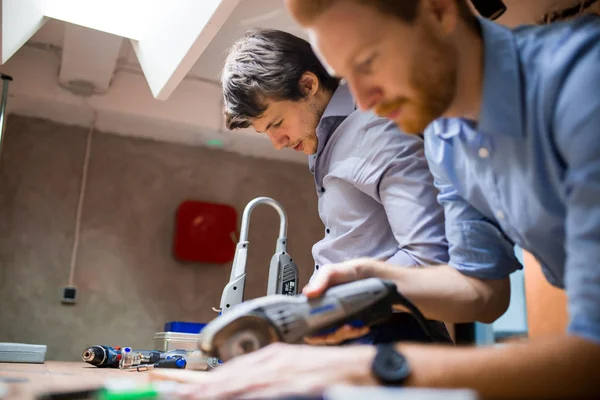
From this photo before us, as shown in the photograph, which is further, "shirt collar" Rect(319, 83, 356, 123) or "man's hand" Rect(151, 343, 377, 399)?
"shirt collar" Rect(319, 83, 356, 123)

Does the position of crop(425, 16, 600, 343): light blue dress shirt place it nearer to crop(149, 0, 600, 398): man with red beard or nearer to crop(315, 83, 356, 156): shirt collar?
crop(149, 0, 600, 398): man with red beard

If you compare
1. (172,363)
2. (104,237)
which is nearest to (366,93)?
(172,363)

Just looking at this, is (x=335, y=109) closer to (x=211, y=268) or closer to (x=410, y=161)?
(x=410, y=161)

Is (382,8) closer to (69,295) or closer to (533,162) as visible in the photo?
(533,162)

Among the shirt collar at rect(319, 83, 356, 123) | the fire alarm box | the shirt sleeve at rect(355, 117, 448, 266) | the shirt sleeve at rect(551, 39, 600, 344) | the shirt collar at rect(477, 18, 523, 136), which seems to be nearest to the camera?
the shirt sleeve at rect(551, 39, 600, 344)

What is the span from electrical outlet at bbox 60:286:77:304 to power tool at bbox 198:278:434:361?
2.51 meters

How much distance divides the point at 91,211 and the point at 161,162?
21.2 inches

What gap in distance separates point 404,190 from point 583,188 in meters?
0.59

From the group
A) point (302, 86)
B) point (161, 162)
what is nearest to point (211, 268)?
point (161, 162)

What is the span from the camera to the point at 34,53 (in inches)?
117

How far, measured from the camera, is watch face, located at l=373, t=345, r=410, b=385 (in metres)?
0.59

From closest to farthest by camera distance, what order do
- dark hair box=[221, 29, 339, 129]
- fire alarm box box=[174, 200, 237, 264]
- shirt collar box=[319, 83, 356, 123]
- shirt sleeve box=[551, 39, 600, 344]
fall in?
shirt sleeve box=[551, 39, 600, 344], shirt collar box=[319, 83, 356, 123], dark hair box=[221, 29, 339, 129], fire alarm box box=[174, 200, 237, 264]

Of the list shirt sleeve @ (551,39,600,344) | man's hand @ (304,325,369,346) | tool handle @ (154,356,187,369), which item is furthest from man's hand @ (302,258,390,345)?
tool handle @ (154,356,187,369)

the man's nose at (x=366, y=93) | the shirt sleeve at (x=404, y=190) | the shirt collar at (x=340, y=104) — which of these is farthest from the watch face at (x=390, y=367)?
the shirt collar at (x=340, y=104)
